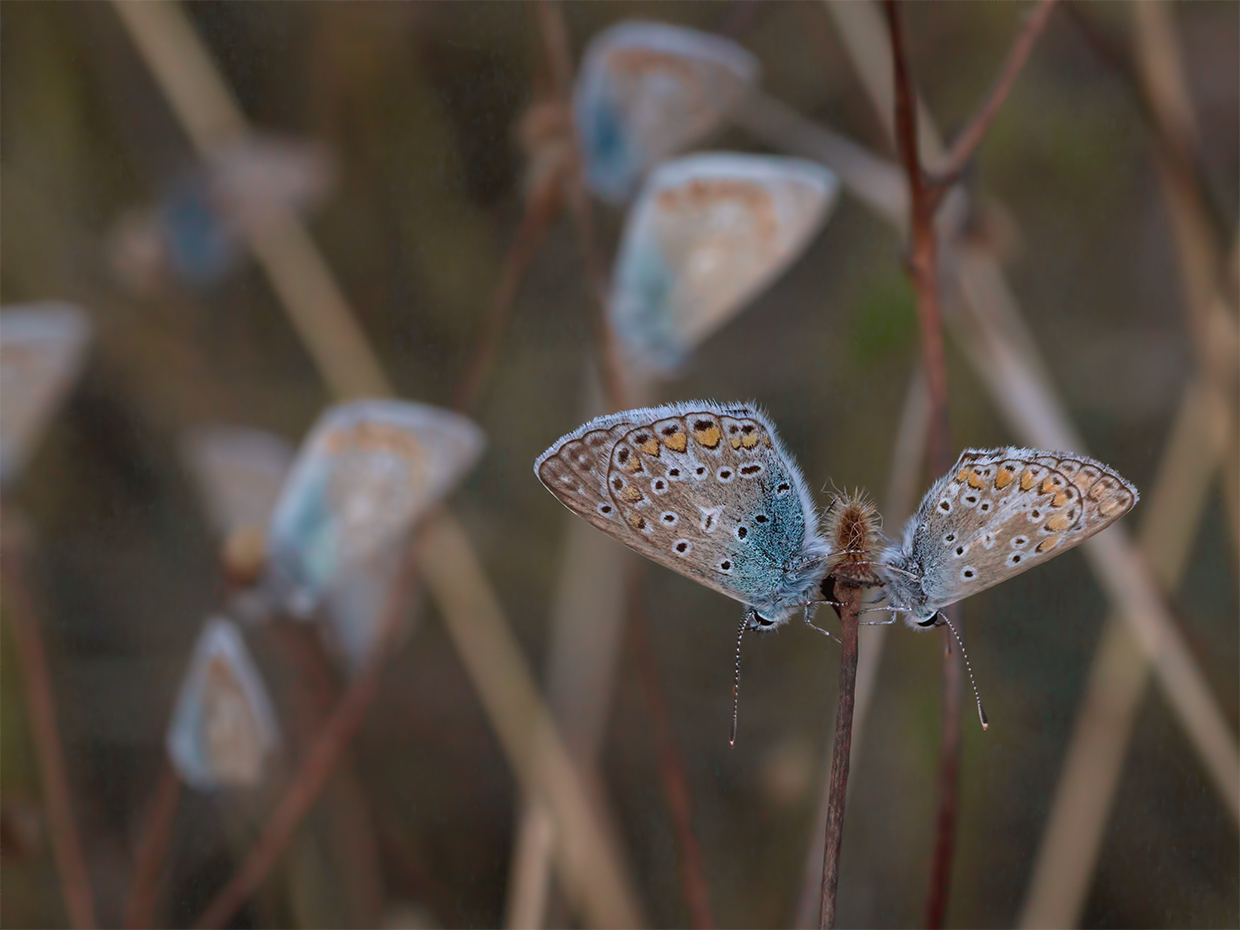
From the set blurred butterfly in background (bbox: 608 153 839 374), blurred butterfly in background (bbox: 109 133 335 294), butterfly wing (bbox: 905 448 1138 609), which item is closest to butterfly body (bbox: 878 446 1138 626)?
butterfly wing (bbox: 905 448 1138 609)

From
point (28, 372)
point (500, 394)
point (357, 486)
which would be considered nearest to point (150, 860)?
point (357, 486)

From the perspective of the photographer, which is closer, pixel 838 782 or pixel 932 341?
pixel 838 782

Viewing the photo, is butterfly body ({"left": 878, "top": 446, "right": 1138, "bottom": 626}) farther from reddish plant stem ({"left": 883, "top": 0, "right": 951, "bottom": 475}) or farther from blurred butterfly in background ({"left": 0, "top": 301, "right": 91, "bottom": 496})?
blurred butterfly in background ({"left": 0, "top": 301, "right": 91, "bottom": 496})

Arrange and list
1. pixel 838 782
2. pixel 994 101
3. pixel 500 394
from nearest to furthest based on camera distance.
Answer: pixel 838 782, pixel 994 101, pixel 500 394

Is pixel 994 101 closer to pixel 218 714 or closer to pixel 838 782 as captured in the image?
pixel 838 782

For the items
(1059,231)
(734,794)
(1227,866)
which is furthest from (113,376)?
(1227,866)
